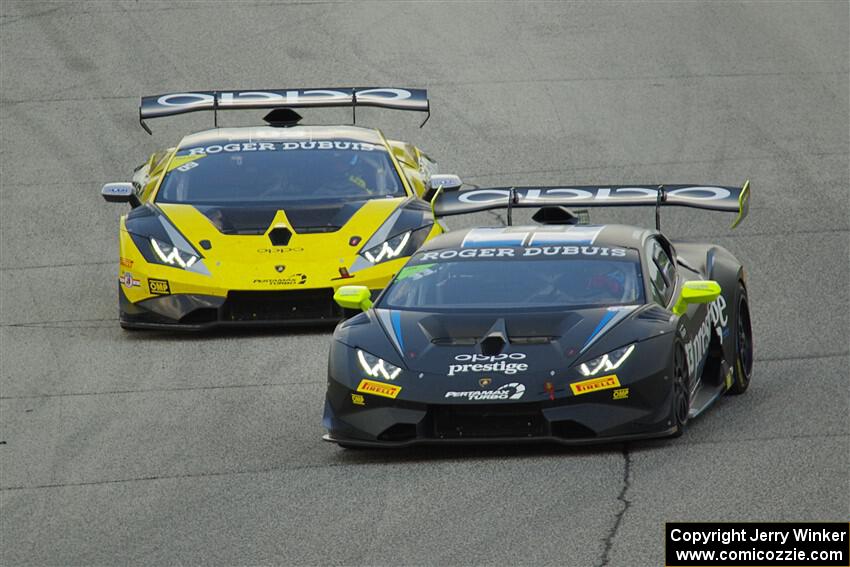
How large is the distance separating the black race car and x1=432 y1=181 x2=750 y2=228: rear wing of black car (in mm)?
611

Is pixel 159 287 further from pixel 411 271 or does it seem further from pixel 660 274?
pixel 660 274

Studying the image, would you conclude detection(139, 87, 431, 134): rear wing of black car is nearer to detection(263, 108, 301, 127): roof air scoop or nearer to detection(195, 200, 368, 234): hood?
detection(263, 108, 301, 127): roof air scoop

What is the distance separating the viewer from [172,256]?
46.0 ft

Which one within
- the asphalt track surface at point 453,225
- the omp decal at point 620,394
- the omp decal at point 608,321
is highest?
the omp decal at point 608,321

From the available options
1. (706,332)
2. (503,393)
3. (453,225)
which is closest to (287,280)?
(706,332)

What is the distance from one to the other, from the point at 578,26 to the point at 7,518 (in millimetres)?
17514

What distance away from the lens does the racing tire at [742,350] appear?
11395mm

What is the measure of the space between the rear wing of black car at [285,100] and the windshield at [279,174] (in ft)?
2.10

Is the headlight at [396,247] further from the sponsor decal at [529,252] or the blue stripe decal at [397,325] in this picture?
the blue stripe decal at [397,325]

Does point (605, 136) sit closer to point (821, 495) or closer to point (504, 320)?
point (504, 320)

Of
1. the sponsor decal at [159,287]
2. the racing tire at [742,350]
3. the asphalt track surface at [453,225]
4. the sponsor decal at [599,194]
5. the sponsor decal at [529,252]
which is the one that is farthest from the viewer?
the sponsor decal at [159,287]

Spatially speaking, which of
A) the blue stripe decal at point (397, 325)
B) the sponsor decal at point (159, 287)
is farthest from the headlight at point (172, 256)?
the blue stripe decal at point (397, 325)

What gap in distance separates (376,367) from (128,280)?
4.56 m

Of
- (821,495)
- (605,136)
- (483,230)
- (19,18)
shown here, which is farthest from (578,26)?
(821,495)
